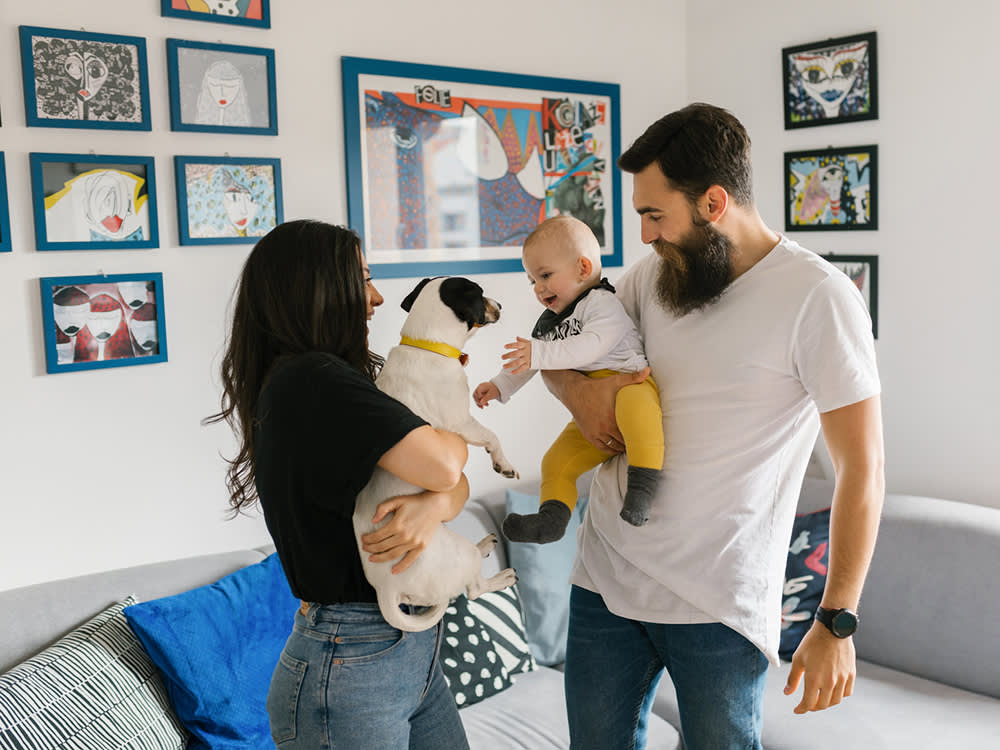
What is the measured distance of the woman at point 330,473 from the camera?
133 cm

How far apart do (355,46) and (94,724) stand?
2003 millimetres

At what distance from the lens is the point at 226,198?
8.66 ft

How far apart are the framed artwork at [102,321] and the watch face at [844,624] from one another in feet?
6.10

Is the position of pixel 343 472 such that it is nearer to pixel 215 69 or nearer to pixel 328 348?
pixel 328 348

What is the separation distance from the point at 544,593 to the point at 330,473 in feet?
5.44

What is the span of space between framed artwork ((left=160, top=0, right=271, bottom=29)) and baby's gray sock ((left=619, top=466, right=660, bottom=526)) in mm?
1812

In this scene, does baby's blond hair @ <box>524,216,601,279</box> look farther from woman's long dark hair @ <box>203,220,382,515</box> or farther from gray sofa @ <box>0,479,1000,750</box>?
gray sofa @ <box>0,479,1000,750</box>

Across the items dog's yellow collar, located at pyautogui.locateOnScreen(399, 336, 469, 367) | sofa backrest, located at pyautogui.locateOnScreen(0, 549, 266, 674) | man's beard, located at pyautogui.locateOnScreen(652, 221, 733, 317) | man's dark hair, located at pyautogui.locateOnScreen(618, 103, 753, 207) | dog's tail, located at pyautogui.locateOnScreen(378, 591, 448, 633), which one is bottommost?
sofa backrest, located at pyautogui.locateOnScreen(0, 549, 266, 674)

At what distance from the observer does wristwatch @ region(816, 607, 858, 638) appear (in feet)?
4.70

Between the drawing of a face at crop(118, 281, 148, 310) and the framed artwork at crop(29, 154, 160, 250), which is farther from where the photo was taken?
the drawing of a face at crop(118, 281, 148, 310)

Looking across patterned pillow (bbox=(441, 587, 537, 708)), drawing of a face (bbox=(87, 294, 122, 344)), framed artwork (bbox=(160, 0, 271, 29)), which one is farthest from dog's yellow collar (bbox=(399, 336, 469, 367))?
framed artwork (bbox=(160, 0, 271, 29))

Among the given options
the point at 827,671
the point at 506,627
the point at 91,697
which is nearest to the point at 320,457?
the point at 827,671

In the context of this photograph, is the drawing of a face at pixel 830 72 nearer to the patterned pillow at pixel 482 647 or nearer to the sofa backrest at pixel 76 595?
the patterned pillow at pixel 482 647

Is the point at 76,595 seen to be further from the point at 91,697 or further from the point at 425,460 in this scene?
the point at 425,460
